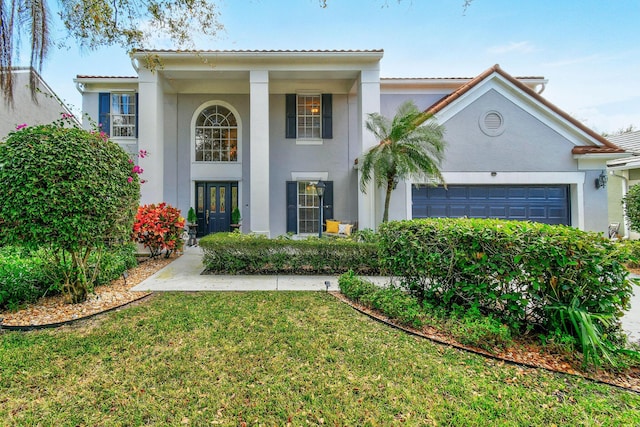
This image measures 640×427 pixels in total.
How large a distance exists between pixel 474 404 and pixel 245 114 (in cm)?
1179

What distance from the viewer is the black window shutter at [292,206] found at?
447 inches

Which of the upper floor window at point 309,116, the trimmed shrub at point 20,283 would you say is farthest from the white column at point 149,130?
the upper floor window at point 309,116

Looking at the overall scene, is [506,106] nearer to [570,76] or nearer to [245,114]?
[570,76]

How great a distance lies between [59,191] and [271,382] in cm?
399

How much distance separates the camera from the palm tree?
7.97 m

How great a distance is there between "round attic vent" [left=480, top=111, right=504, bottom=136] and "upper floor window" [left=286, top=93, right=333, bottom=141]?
5.38 meters

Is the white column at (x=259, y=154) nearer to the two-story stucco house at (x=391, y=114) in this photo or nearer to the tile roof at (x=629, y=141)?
the two-story stucco house at (x=391, y=114)

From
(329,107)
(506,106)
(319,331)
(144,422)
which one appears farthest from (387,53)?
(144,422)

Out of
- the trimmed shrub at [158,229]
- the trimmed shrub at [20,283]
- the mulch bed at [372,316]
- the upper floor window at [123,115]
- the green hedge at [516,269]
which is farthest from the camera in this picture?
the upper floor window at [123,115]

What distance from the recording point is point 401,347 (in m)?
3.33

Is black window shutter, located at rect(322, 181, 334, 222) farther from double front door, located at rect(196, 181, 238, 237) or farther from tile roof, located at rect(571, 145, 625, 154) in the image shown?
tile roof, located at rect(571, 145, 625, 154)

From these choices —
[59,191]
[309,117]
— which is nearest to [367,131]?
[309,117]

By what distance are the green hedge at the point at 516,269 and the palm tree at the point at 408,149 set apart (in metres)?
3.94

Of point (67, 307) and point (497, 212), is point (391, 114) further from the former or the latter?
point (67, 307)
